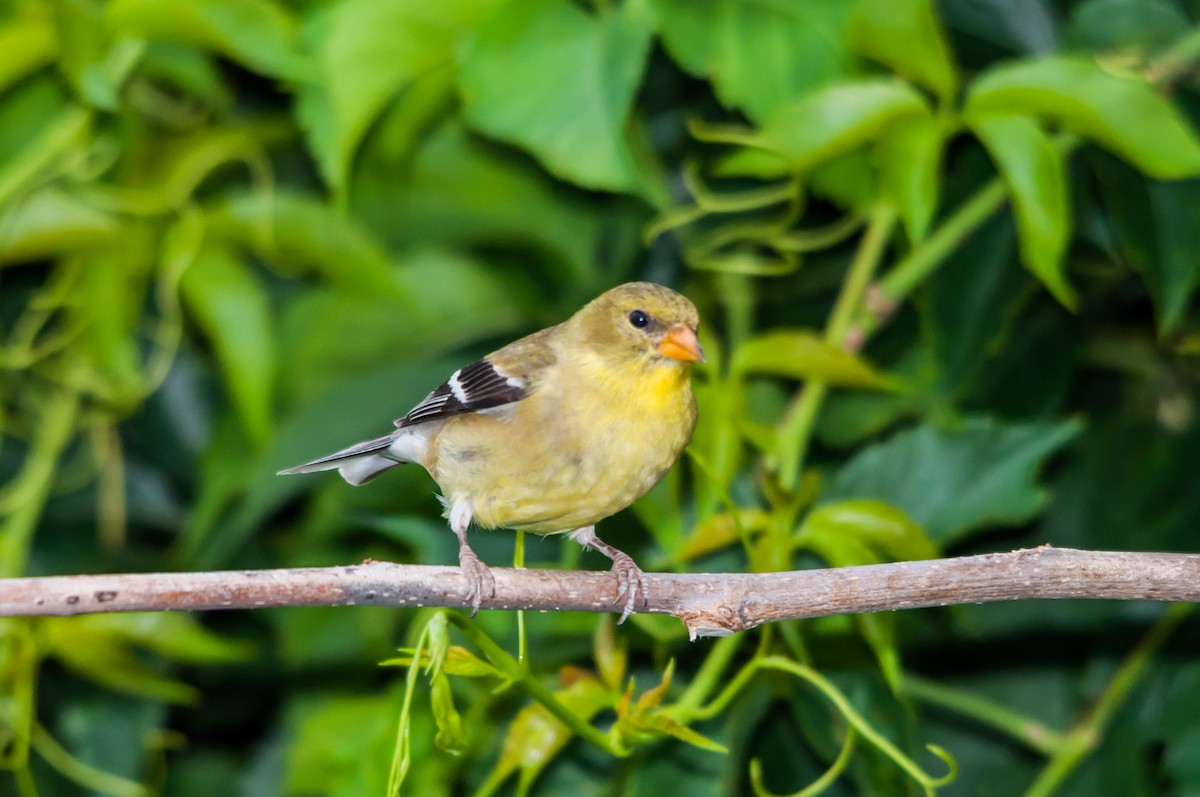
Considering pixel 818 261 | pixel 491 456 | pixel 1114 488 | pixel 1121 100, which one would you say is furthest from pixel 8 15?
pixel 1114 488

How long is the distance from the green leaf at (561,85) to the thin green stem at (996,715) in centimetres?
102

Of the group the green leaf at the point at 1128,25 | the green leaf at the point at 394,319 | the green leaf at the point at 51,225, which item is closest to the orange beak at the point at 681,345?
the green leaf at the point at 394,319

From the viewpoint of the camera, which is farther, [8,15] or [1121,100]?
[8,15]

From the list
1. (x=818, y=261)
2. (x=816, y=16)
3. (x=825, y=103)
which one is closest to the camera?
(x=825, y=103)

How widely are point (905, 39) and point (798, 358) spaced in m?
0.51

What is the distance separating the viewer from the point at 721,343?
8.59 ft

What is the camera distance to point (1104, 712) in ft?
7.56

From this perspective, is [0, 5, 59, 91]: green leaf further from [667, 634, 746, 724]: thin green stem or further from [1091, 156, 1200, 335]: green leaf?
[1091, 156, 1200, 335]: green leaf

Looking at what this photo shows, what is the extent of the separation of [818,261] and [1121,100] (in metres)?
0.77

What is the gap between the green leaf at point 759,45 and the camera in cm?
211

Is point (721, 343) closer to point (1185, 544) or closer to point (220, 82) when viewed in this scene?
point (1185, 544)

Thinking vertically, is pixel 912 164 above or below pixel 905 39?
below

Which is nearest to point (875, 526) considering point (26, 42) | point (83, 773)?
point (83, 773)

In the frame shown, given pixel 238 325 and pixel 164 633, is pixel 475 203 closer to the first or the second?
pixel 238 325
